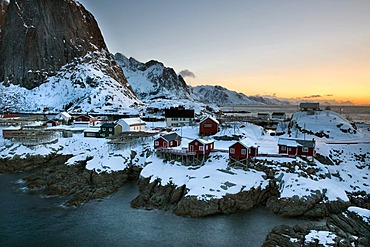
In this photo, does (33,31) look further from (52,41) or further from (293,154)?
(293,154)

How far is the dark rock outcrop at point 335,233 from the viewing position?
18875 mm

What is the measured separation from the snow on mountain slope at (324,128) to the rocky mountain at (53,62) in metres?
74.8

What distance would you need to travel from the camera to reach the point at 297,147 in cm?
3575

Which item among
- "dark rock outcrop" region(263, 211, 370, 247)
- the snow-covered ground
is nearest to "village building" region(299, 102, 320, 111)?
the snow-covered ground

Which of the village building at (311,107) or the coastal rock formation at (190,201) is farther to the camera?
the village building at (311,107)

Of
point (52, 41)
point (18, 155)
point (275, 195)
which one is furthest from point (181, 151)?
point (52, 41)

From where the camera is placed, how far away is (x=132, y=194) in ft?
106

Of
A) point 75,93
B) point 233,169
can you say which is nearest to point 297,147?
point 233,169

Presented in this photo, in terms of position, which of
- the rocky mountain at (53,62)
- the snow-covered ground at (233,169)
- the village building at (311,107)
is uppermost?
the rocky mountain at (53,62)

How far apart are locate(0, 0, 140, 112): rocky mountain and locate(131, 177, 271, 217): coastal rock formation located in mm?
88875

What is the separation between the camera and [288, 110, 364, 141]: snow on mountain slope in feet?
164

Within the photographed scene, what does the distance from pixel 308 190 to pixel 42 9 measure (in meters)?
151

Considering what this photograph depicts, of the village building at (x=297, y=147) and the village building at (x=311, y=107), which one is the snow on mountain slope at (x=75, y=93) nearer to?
the village building at (x=311, y=107)

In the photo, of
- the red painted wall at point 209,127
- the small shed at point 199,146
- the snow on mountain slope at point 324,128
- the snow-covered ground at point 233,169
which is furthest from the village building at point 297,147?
the red painted wall at point 209,127
